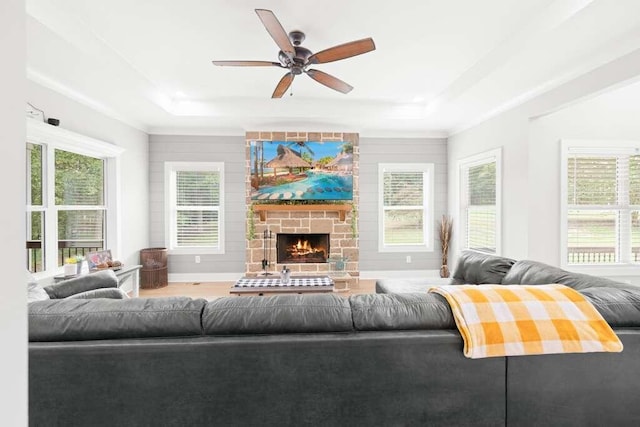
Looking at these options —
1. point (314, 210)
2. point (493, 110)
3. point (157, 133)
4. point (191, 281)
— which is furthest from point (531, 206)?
point (157, 133)

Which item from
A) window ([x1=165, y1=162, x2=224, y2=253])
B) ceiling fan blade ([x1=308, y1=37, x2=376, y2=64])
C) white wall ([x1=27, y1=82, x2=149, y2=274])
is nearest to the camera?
ceiling fan blade ([x1=308, y1=37, x2=376, y2=64])

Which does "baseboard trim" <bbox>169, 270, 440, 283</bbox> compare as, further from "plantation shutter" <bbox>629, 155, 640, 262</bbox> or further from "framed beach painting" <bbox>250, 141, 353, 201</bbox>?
"plantation shutter" <bbox>629, 155, 640, 262</bbox>

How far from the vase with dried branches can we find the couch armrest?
5.00 m

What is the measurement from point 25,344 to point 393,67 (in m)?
3.87

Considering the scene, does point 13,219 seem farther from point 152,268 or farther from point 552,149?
point 152,268

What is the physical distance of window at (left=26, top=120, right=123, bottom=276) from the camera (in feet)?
11.2

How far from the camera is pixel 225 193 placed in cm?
573

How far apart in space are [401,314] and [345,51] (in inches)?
83.0

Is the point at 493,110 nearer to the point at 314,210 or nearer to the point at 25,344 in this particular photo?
the point at 314,210

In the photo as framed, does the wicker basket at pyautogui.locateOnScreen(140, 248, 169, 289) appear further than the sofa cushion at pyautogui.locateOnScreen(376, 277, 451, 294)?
Yes

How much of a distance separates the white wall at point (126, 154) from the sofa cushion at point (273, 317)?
11.5 ft

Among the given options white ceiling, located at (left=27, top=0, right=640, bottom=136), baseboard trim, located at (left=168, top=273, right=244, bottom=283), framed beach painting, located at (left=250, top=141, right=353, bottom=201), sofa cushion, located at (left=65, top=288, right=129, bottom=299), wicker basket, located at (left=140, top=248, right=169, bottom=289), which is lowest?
baseboard trim, located at (left=168, top=273, right=244, bottom=283)

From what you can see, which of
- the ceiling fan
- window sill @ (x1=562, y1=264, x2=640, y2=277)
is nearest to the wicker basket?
the ceiling fan

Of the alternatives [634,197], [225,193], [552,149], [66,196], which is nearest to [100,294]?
[66,196]
